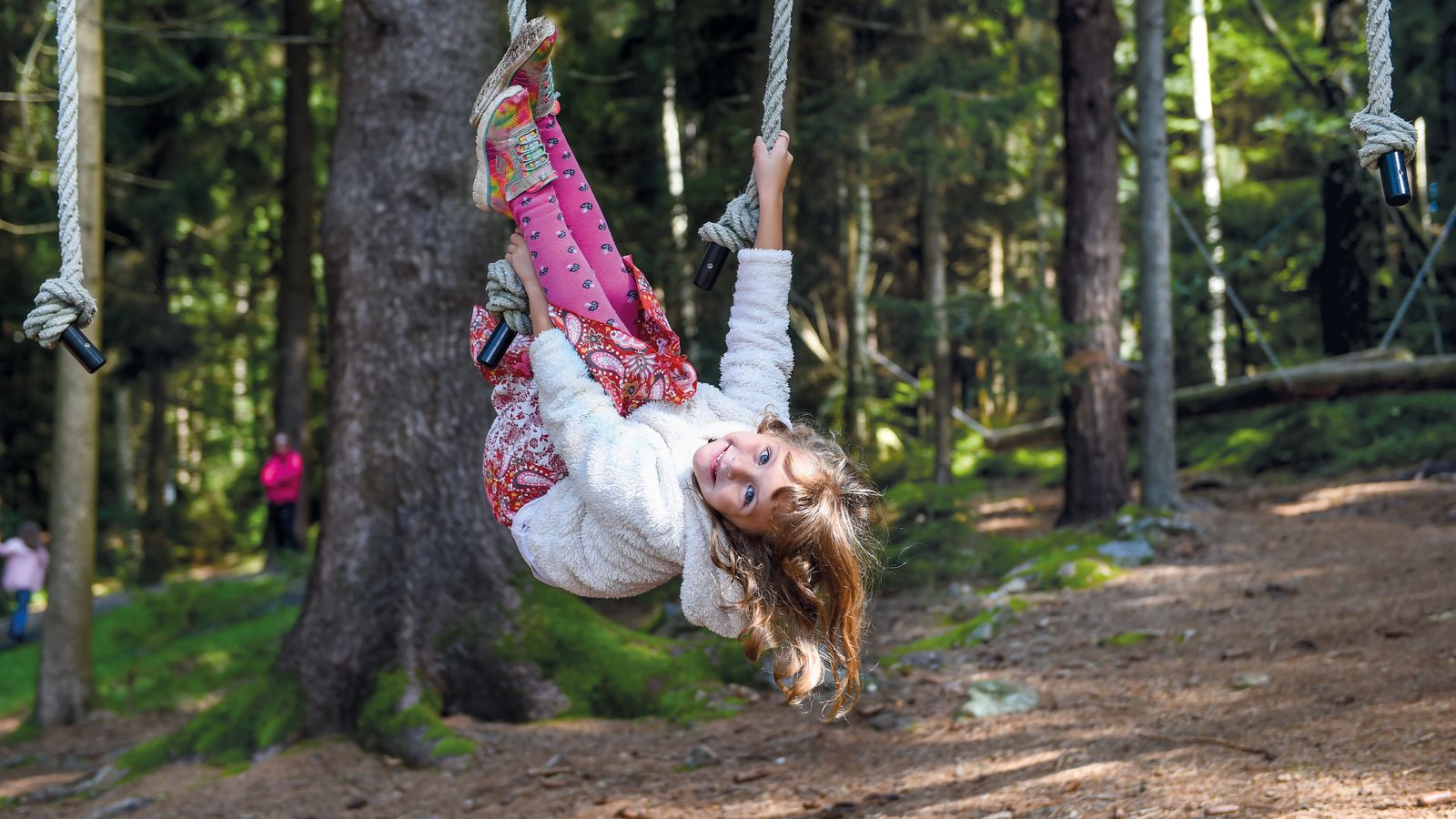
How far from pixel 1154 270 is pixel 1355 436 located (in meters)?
3.50

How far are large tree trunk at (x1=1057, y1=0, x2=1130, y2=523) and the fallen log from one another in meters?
2.26

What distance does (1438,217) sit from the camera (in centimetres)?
994

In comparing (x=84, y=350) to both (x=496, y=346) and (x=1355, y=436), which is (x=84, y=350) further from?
(x=1355, y=436)

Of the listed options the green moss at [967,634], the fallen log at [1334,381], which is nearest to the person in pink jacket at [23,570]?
the green moss at [967,634]

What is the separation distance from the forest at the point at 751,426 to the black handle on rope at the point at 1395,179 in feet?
0.05

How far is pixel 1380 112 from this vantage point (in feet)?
8.32

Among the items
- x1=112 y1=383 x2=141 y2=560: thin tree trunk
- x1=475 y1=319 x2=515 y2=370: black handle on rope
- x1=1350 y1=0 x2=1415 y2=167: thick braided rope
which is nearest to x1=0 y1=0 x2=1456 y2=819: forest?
x1=1350 y1=0 x2=1415 y2=167: thick braided rope

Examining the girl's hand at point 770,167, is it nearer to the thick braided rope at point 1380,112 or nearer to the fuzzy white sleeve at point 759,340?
the fuzzy white sleeve at point 759,340

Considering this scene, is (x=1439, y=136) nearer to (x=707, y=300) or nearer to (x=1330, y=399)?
(x=1330, y=399)

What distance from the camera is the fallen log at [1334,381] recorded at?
9.21 m

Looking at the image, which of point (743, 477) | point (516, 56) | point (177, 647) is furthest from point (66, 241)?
point (177, 647)

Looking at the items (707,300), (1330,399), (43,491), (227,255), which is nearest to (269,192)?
(227,255)

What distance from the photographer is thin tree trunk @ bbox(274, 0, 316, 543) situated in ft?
37.6

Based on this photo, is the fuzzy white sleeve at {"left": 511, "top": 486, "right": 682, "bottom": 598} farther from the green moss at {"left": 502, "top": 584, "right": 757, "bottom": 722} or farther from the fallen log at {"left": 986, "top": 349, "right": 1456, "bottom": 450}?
the fallen log at {"left": 986, "top": 349, "right": 1456, "bottom": 450}
